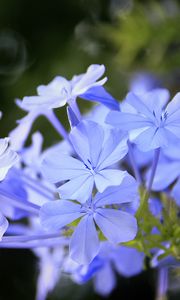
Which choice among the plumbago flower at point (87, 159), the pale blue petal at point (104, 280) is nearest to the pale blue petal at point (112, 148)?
the plumbago flower at point (87, 159)

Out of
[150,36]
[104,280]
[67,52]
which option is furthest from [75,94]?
[67,52]

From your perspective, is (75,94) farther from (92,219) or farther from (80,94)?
(92,219)

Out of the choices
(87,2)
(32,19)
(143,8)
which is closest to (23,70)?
(32,19)

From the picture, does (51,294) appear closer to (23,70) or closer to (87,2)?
(23,70)

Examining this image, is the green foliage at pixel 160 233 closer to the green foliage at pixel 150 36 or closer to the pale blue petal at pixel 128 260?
the pale blue petal at pixel 128 260

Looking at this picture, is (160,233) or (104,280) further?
(104,280)

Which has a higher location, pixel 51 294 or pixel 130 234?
pixel 51 294

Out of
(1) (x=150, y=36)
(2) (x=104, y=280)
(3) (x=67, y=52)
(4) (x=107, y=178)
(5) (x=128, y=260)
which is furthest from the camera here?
(3) (x=67, y=52)

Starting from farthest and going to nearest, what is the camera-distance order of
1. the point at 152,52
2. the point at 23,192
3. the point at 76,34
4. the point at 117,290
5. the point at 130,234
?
the point at 76,34
the point at 117,290
the point at 152,52
the point at 23,192
the point at 130,234
